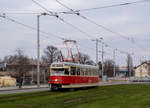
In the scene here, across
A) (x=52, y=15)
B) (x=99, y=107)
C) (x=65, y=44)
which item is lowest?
(x=99, y=107)

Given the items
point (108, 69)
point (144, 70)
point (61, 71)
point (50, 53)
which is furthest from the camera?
point (144, 70)

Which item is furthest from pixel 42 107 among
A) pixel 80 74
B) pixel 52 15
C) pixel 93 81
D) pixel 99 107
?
pixel 93 81

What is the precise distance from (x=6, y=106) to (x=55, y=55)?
63.9 meters

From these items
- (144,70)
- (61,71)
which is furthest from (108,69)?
(61,71)

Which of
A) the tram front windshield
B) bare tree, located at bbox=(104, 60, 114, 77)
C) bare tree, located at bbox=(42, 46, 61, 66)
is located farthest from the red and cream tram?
bare tree, located at bbox=(104, 60, 114, 77)

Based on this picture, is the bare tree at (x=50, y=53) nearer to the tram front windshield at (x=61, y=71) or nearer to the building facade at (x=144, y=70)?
the building facade at (x=144, y=70)

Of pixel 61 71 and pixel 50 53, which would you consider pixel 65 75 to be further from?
pixel 50 53

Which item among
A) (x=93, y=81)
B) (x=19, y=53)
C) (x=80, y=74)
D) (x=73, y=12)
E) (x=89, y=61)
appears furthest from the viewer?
(x=89, y=61)

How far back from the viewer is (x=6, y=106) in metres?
14.7

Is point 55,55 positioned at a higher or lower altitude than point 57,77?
higher

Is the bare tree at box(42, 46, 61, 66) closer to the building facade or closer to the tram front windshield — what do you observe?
the building facade

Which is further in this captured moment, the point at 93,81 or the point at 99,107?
the point at 93,81

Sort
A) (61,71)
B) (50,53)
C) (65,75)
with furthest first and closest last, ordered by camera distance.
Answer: (50,53) < (61,71) < (65,75)

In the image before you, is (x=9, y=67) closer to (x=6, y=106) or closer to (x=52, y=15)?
(x=52, y=15)
